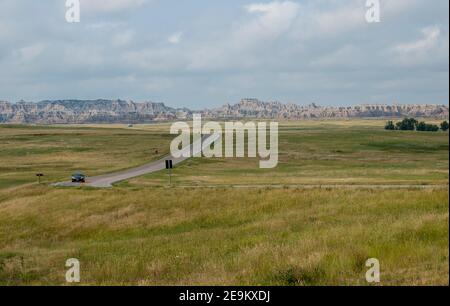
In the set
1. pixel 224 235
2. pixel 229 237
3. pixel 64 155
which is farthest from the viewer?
pixel 64 155

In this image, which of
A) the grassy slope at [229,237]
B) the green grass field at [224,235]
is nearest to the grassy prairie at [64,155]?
the green grass field at [224,235]

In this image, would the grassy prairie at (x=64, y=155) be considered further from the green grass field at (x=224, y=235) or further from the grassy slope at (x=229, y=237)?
the grassy slope at (x=229, y=237)

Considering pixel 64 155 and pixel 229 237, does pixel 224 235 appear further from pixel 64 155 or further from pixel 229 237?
pixel 64 155

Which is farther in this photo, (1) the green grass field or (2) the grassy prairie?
(2) the grassy prairie

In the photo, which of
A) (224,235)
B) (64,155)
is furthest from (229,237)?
(64,155)

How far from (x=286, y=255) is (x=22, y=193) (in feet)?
139

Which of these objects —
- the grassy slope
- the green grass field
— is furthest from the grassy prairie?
the grassy slope

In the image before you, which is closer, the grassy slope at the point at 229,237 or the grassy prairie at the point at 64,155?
the grassy slope at the point at 229,237

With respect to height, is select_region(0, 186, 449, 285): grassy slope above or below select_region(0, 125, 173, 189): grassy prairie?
above

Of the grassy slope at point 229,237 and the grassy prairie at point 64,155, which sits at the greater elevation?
the grassy slope at point 229,237

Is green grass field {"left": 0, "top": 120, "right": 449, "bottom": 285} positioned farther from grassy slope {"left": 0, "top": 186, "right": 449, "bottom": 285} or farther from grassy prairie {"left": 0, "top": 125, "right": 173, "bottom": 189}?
grassy prairie {"left": 0, "top": 125, "right": 173, "bottom": 189}

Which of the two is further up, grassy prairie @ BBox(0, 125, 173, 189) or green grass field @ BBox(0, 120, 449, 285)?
green grass field @ BBox(0, 120, 449, 285)
